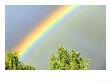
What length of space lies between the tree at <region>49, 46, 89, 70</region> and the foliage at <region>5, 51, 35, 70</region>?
0.24m

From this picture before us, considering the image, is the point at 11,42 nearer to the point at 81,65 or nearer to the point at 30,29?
the point at 30,29

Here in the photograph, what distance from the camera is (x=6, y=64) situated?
2326 mm

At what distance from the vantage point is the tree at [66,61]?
2.37 m

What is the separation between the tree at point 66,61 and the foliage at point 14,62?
0.78 feet

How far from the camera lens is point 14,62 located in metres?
2.44

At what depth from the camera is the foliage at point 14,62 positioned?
7.77 feet

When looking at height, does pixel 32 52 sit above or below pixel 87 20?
below

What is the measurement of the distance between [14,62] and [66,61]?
57 centimetres

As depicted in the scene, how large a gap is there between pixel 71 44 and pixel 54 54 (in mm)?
214

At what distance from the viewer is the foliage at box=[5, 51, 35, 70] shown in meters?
2.37

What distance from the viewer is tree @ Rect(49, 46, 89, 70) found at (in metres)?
2.37
